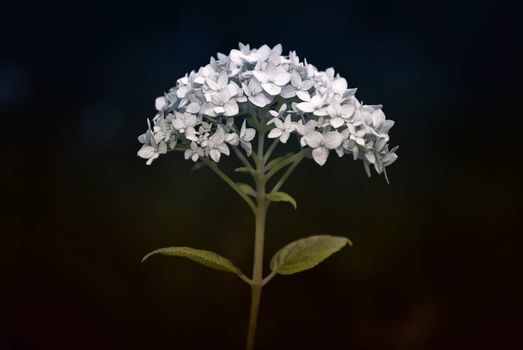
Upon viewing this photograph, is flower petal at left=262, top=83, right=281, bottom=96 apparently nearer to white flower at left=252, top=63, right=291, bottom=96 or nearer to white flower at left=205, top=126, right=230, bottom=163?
white flower at left=252, top=63, right=291, bottom=96

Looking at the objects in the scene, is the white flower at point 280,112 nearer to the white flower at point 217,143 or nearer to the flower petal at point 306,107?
the flower petal at point 306,107

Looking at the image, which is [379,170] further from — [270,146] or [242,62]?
[242,62]

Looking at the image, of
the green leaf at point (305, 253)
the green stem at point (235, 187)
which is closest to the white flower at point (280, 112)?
the green stem at point (235, 187)

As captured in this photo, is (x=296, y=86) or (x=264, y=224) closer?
(x=296, y=86)

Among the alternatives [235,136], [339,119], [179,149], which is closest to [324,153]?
[339,119]

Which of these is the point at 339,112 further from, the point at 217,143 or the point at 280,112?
the point at 217,143
